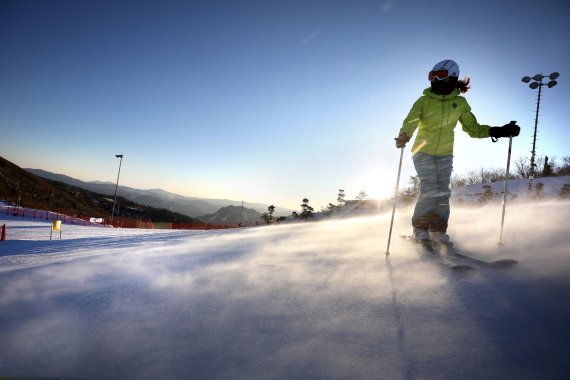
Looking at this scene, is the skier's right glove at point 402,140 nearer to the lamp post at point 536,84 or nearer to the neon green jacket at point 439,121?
the neon green jacket at point 439,121

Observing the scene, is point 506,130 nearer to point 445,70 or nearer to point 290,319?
point 445,70

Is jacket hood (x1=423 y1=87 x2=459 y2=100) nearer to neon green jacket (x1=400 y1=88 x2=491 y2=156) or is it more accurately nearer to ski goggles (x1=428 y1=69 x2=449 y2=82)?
neon green jacket (x1=400 y1=88 x2=491 y2=156)

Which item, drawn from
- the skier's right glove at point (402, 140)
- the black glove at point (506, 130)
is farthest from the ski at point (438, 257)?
the black glove at point (506, 130)

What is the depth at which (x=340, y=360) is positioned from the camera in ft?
4.29

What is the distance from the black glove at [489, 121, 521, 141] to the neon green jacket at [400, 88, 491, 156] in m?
0.09

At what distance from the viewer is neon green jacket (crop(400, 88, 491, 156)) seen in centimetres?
388

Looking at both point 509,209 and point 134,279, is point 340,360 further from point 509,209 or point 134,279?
point 509,209

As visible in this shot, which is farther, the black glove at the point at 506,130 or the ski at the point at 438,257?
the black glove at the point at 506,130

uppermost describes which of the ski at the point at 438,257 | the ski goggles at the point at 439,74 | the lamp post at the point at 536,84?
the lamp post at the point at 536,84

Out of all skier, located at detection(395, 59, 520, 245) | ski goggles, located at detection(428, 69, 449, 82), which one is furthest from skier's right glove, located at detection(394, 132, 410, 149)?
ski goggles, located at detection(428, 69, 449, 82)

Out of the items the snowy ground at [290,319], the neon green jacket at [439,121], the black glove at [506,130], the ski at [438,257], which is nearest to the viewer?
the snowy ground at [290,319]

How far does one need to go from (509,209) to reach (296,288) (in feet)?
16.8

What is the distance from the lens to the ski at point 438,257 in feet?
8.16

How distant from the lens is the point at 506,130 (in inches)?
145
